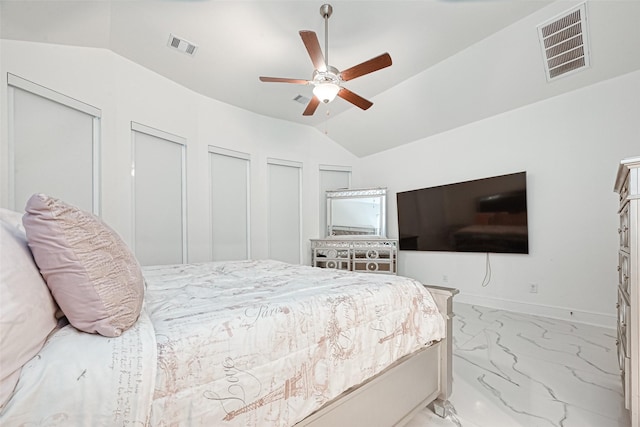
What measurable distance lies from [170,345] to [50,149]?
2727 millimetres

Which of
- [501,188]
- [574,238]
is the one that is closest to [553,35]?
[501,188]

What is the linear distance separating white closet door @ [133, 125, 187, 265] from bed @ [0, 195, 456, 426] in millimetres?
2302

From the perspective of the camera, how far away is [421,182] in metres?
4.74

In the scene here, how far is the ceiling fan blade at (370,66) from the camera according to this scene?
230 cm

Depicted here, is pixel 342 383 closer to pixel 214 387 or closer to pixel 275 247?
pixel 214 387

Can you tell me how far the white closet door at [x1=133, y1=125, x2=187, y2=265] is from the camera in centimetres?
329

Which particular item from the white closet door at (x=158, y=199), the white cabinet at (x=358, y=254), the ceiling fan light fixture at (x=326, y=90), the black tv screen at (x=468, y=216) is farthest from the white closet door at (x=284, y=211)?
the ceiling fan light fixture at (x=326, y=90)

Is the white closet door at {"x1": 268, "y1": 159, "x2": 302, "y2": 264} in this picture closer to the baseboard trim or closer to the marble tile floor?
the baseboard trim

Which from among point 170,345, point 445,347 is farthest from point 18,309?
point 445,347

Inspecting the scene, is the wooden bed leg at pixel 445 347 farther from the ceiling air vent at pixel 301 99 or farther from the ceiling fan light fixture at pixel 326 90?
the ceiling air vent at pixel 301 99

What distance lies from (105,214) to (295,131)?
10.3 ft

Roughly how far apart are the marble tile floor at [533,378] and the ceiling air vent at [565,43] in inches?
105

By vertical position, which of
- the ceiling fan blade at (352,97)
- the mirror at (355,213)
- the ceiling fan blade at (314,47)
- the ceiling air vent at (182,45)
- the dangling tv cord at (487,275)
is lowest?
the dangling tv cord at (487,275)

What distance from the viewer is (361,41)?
117 inches
